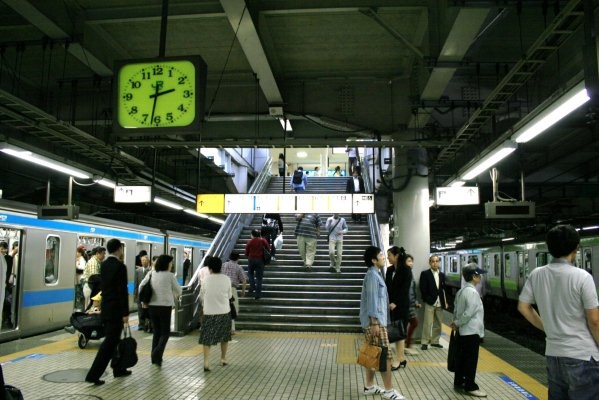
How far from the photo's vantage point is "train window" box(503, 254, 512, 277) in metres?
16.5

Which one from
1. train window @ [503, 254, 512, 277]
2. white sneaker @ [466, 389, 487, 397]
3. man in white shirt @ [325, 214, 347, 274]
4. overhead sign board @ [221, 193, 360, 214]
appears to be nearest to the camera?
white sneaker @ [466, 389, 487, 397]

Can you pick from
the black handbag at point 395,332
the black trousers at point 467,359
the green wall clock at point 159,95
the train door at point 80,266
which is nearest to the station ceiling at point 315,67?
the green wall clock at point 159,95

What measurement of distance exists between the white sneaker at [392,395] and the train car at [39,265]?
683 cm

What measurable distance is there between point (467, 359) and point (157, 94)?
4.50 m

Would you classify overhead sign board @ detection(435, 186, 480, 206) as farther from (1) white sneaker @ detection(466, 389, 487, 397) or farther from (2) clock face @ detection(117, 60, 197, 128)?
(2) clock face @ detection(117, 60, 197, 128)

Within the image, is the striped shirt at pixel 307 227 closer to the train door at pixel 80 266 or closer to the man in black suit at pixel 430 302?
the man in black suit at pixel 430 302

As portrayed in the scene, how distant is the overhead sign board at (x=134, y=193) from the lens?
1091cm

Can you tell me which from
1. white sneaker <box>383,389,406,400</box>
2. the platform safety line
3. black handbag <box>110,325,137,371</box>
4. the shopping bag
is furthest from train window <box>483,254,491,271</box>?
black handbag <box>110,325,137,371</box>

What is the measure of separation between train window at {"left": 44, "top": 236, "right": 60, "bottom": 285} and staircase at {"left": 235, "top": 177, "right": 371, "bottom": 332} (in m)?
3.85

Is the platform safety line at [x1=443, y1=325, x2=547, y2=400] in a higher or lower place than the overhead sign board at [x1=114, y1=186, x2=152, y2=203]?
lower

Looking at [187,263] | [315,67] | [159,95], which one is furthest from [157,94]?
[187,263]

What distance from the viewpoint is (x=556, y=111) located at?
5.63 meters

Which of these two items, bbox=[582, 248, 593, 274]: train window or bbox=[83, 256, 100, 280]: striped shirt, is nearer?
bbox=[83, 256, 100, 280]: striped shirt

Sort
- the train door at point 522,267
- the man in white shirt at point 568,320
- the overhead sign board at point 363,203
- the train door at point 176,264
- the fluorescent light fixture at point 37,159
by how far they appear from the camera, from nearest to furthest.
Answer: the man in white shirt at point 568,320, the fluorescent light fixture at point 37,159, the overhead sign board at point 363,203, the train door at point 522,267, the train door at point 176,264
